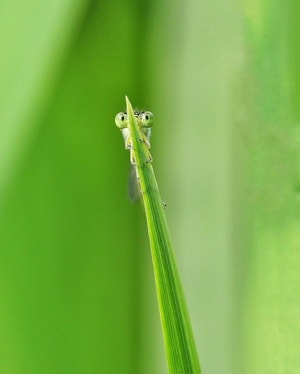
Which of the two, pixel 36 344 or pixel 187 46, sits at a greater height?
pixel 187 46

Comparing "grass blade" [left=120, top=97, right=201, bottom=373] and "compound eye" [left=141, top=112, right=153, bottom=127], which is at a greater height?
"compound eye" [left=141, top=112, right=153, bottom=127]

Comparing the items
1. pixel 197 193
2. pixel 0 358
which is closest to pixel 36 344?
pixel 0 358

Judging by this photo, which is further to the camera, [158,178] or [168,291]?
[158,178]

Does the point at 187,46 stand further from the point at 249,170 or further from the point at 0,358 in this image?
the point at 0,358

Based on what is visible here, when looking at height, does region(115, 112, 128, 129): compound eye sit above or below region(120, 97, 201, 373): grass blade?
above
